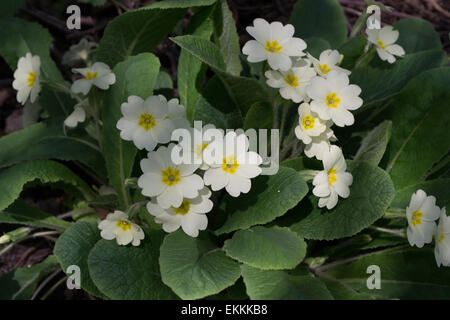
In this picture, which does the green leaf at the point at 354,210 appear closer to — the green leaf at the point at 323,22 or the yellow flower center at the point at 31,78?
the green leaf at the point at 323,22

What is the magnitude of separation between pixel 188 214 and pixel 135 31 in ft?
3.45

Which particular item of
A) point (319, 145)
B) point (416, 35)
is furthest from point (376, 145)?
point (416, 35)

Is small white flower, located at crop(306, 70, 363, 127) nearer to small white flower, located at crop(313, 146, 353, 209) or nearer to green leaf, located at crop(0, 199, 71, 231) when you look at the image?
small white flower, located at crop(313, 146, 353, 209)

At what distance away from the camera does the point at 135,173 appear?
92.0 inches

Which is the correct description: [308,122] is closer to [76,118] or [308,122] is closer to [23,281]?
[76,118]

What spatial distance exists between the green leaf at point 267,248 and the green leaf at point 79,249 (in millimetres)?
499

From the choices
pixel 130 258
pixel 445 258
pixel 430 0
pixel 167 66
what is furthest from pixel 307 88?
pixel 430 0

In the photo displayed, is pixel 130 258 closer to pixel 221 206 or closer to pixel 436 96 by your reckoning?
pixel 221 206

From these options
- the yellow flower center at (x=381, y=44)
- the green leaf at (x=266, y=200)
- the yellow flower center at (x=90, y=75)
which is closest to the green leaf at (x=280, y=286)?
the green leaf at (x=266, y=200)

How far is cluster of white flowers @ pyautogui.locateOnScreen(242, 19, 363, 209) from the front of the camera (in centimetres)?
184

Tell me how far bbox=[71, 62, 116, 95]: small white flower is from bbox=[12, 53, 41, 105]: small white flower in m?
0.20

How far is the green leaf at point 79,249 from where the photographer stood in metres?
1.91

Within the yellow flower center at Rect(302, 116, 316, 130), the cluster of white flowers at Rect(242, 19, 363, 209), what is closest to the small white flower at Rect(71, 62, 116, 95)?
the cluster of white flowers at Rect(242, 19, 363, 209)
